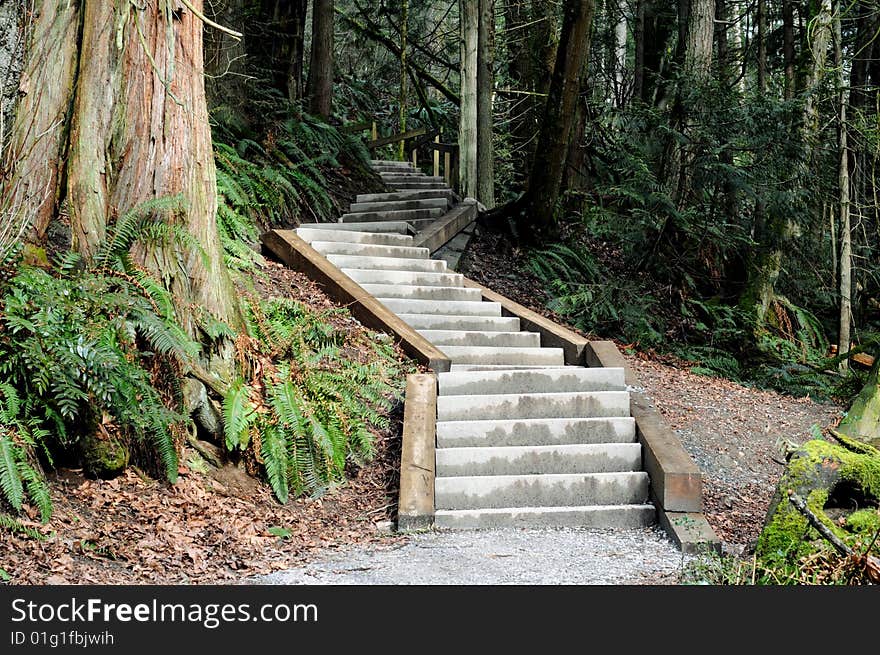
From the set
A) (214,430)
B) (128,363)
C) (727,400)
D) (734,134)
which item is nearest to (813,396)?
(727,400)

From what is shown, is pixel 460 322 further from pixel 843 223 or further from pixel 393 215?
pixel 843 223

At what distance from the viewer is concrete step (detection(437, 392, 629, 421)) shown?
7.82 meters

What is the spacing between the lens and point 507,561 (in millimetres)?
5633

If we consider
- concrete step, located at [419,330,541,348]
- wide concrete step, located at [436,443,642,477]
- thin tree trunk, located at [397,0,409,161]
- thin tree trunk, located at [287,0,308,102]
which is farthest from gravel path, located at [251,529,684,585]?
thin tree trunk, located at [397,0,409,161]

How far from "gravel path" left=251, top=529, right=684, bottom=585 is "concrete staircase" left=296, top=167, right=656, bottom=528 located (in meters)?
0.32

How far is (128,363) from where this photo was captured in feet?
18.3

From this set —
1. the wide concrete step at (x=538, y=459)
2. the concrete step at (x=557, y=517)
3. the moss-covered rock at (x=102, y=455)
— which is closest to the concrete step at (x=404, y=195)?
the wide concrete step at (x=538, y=459)

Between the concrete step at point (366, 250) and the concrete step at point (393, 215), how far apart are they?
6.58ft

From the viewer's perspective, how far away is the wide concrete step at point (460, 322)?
10.0m

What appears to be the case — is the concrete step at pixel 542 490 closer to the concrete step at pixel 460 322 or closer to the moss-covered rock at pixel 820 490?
the moss-covered rock at pixel 820 490

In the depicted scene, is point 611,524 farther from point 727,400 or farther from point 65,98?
point 65,98

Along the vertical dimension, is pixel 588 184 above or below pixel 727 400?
above

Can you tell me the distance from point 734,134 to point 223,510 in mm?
10018

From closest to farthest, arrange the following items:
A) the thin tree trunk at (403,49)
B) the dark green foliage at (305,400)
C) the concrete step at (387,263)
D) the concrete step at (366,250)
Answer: the dark green foliage at (305,400)
the concrete step at (387,263)
the concrete step at (366,250)
the thin tree trunk at (403,49)
